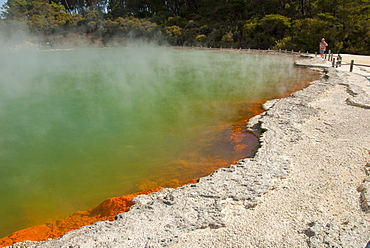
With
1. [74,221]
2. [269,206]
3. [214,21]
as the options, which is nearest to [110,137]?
[74,221]

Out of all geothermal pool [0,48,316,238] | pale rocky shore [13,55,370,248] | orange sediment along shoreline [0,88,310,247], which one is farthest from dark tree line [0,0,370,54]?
orange sediment along shoreline [0,88,310,247]

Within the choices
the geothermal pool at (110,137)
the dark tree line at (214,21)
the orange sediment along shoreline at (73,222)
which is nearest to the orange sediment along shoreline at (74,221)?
the orange sediment along shoreline at (73,222)

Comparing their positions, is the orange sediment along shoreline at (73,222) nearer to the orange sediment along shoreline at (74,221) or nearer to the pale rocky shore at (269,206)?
the orange sediment along shoreline at (74,221)

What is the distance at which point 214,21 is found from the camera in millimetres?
38562

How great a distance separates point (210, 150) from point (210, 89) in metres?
6.36

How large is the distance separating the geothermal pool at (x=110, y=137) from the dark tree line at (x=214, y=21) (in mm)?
14027

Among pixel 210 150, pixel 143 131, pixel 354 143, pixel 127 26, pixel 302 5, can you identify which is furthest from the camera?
pixel 127 26

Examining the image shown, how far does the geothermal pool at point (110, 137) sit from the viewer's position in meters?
4.62

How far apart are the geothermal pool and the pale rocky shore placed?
3.07ft

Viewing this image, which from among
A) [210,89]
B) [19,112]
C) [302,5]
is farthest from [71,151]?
[302,5]

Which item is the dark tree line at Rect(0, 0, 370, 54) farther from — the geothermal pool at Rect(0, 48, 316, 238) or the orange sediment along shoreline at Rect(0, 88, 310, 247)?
the orange sediment along shoreline at Rect(0, 88, 310, 247)

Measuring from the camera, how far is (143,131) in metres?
7.15

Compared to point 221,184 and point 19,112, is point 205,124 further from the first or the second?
point 19,112

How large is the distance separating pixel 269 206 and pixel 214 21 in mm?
38088
